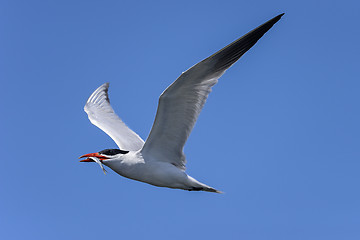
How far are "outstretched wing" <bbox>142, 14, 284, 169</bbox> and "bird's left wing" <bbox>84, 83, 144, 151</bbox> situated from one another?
2149 millimetres

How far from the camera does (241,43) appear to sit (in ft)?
25.1

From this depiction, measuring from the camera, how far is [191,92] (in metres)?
7.75

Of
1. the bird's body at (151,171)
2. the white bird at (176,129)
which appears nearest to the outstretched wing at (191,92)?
the white bird at (176,129)

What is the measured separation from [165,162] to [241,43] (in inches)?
105

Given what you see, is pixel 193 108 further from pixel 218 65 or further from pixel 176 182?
pixel 176 182

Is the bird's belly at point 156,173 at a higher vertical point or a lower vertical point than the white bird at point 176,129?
lower

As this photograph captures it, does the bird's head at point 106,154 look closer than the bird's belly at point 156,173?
No

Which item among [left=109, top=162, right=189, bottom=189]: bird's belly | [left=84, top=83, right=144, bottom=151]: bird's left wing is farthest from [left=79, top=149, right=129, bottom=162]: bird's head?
[left=84, top=83, right=144, bottom=151]: bird's left wing

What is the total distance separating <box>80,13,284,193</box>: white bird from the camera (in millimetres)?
7605

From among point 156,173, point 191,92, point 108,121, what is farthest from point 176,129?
point 108,121

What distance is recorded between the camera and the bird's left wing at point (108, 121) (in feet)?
34.0

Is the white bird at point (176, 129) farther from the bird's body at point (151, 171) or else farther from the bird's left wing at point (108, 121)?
the bird's left wing at point (108, 121)

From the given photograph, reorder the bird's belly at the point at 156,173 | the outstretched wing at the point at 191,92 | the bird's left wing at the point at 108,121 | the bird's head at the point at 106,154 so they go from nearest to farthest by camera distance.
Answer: the outstretched wing at the point at 191,92
the bird's belly at the point at 156,173
the bird's head at the point at 106,154
the bird's left wing at the point at 108,121

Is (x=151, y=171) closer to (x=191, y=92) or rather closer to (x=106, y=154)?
(x=106, y=154)
